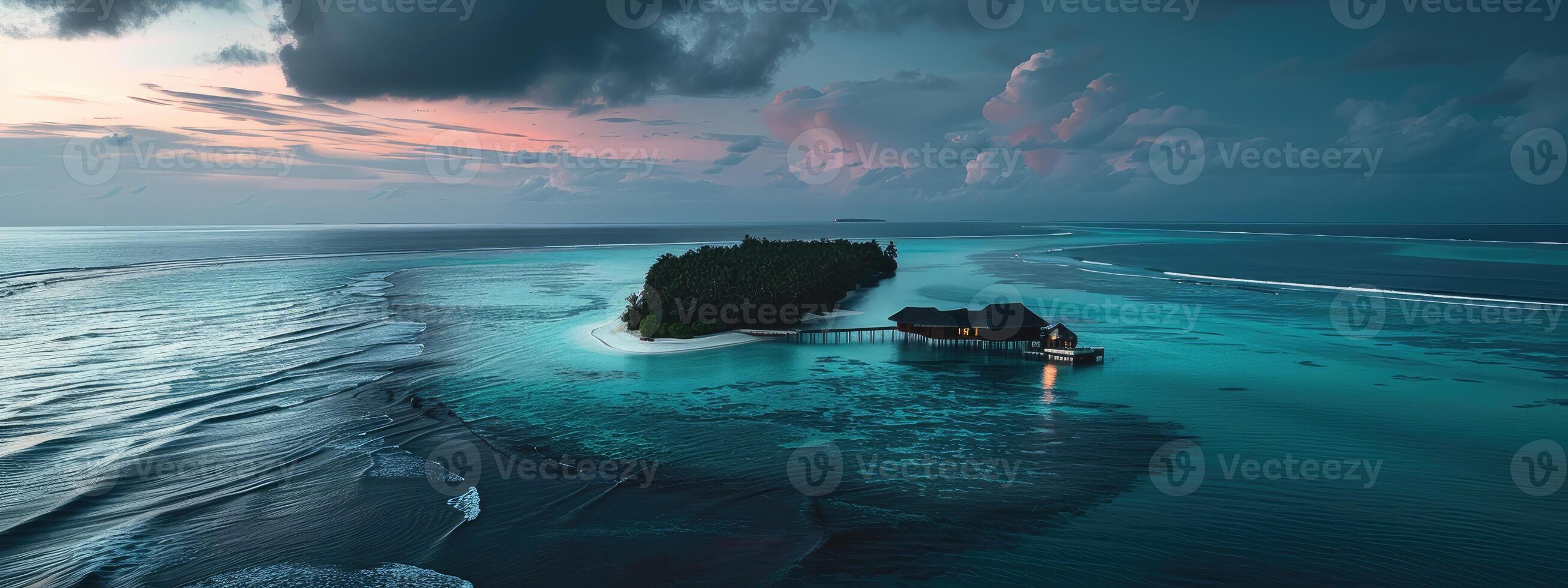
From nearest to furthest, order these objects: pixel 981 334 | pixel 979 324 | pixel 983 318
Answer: pixel 981 334, pixel 979 324, pixel 983 318

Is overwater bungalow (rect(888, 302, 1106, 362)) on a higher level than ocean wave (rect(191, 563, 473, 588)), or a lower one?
higher

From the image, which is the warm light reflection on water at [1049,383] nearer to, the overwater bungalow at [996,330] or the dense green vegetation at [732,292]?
the overwater bungalow at [996,330]

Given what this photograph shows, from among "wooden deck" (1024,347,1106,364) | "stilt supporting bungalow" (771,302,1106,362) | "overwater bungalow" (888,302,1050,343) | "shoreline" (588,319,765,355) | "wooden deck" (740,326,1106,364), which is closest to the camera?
"wooden deck" (1024,347,1106,364)

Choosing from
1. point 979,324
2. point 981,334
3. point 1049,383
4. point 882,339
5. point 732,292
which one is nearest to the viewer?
point 1049,383

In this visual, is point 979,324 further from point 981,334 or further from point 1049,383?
point 1049,383

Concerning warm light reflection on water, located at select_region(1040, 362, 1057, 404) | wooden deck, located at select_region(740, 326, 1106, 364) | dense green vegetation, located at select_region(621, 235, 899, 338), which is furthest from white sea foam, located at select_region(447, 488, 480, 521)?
wooden deck, located at select_region(740, 326, 1106, 364)

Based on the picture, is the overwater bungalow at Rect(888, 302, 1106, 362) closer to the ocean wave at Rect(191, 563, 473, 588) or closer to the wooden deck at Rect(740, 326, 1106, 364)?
the wooden deck at Rect(740, 326, 1106, 364)

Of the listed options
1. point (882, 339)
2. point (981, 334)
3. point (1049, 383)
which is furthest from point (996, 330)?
point (1049, 383)
